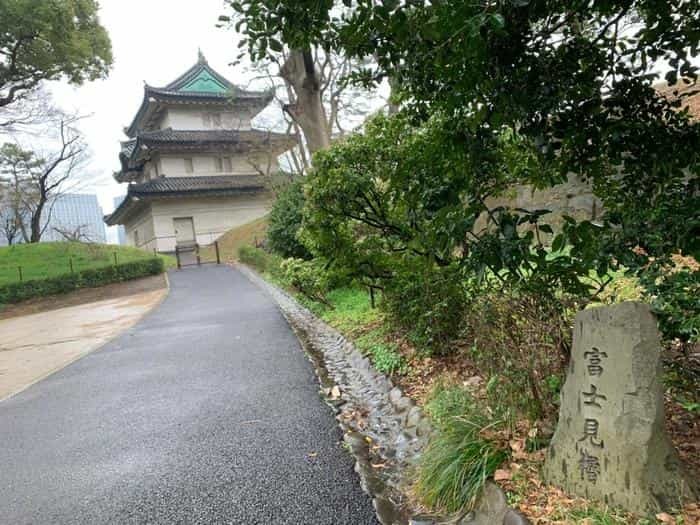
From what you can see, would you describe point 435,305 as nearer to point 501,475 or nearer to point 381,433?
point 381,433

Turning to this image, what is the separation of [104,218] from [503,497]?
40.1m

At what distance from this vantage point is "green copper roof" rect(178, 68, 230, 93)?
2969 centimetres

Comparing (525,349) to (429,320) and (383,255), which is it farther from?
(383,255)

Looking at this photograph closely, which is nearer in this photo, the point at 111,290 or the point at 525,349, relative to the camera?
the point at 525,349

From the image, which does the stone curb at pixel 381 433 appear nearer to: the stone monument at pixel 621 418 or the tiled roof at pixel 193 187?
the stone monument at pixel 621 418

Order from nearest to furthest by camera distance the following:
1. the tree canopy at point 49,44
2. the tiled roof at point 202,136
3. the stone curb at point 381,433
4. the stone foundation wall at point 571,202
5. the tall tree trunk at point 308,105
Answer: the stone curb at point 381,433
the stone foundation wall at point 571,202
the tall tree trunk at point 308,105
the tree canopy at point 49,44
the tiled roof at point 202,136

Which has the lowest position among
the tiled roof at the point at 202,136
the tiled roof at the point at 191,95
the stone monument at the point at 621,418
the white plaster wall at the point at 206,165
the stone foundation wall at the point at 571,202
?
the stone monument at the point at 621,418

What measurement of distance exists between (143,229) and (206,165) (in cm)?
662

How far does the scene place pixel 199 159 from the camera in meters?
29.2

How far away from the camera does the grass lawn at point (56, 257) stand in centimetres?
2058

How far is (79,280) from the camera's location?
17250mm

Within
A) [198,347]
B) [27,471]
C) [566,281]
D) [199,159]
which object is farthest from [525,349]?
[199,159]

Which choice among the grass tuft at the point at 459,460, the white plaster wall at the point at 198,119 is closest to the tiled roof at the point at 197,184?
the white plaster wall at the point at 198,119

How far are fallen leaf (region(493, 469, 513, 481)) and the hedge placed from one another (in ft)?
61.6
